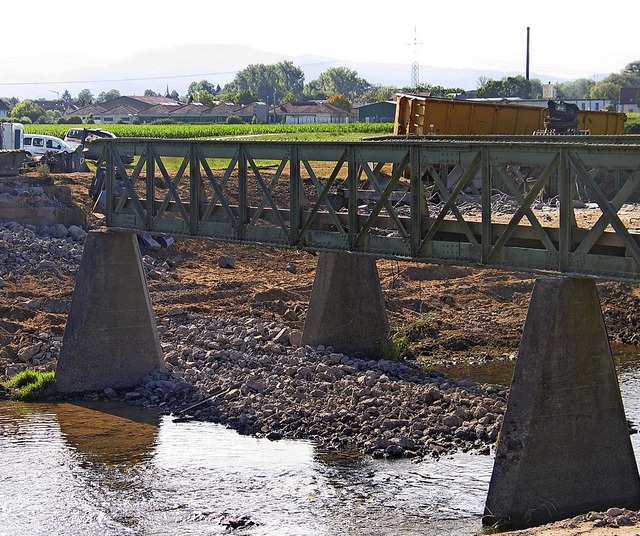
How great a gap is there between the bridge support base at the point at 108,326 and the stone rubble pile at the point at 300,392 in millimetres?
408

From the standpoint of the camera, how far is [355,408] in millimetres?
22297

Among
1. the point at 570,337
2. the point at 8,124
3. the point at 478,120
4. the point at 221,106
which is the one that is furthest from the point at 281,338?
the point at 221,106

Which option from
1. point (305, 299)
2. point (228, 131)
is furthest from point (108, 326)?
point (228, 131)

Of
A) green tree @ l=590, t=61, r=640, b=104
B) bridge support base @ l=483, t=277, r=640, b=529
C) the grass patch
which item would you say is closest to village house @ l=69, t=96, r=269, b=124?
green tree @ l=590, t=61, r=640, b=104

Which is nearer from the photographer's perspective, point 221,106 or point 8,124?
point 8,124

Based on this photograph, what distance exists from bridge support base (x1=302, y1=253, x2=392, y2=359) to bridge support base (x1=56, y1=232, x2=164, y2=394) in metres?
3.48

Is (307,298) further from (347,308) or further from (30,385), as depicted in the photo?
(30,385)

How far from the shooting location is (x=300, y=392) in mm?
23172

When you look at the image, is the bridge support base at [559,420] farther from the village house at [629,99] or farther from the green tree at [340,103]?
the green tree at [340,103]

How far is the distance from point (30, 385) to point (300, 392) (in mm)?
5460

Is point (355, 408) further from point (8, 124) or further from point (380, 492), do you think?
point (8, 124)

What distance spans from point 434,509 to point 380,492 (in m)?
1.10

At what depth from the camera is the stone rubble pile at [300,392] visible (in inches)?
830

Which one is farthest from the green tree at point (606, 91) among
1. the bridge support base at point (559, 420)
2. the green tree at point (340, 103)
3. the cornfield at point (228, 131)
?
the bridge support base at point (559, 420)
